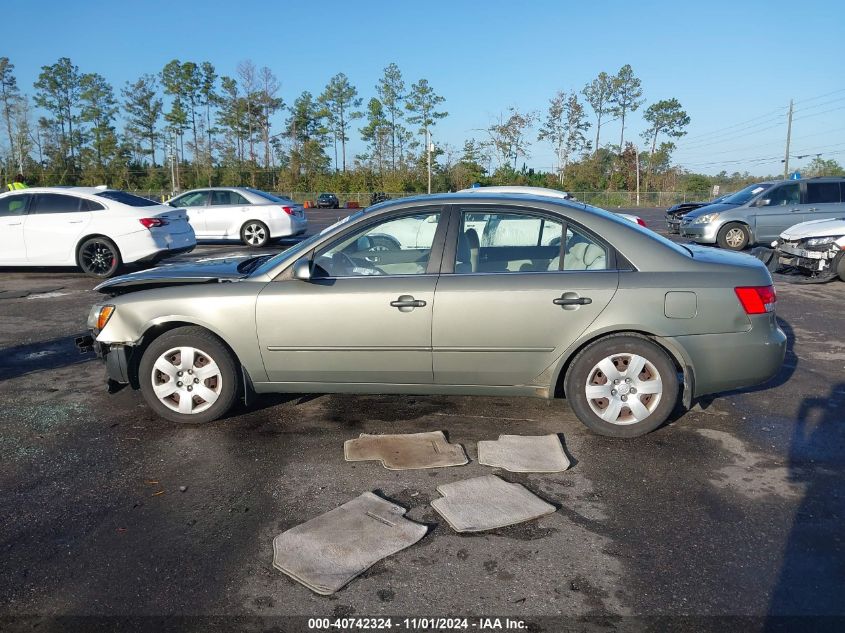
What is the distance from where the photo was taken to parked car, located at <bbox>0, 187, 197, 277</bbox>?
11.2m

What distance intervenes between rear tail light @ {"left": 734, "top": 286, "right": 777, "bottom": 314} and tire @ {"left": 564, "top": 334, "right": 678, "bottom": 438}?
0.62 metres

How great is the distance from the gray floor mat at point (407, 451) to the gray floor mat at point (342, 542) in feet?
1.67

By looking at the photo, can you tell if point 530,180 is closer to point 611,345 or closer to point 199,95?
point 199,95

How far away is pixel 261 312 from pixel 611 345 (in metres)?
2.34

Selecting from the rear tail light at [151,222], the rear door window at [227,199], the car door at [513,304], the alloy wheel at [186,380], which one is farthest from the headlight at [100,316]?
the rear door window at [227,199]

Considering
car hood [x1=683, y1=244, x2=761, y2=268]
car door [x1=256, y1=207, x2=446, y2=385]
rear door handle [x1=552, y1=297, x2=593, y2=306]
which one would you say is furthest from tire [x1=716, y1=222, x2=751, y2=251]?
car door [x1=256, y1=207, x2=446, y2=385]

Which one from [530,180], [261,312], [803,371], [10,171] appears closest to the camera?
[261,312]

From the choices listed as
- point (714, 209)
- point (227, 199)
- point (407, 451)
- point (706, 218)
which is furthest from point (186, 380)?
point (714, 209)

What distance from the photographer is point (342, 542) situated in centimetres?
309

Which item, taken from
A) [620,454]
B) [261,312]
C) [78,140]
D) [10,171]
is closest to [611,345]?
[620,454]

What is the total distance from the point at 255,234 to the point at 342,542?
14.5 meters

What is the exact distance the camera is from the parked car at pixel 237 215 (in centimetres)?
1662

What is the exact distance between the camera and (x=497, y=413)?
4.83m

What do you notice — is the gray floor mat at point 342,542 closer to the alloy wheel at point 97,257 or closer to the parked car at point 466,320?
the parked car at point 466,320
